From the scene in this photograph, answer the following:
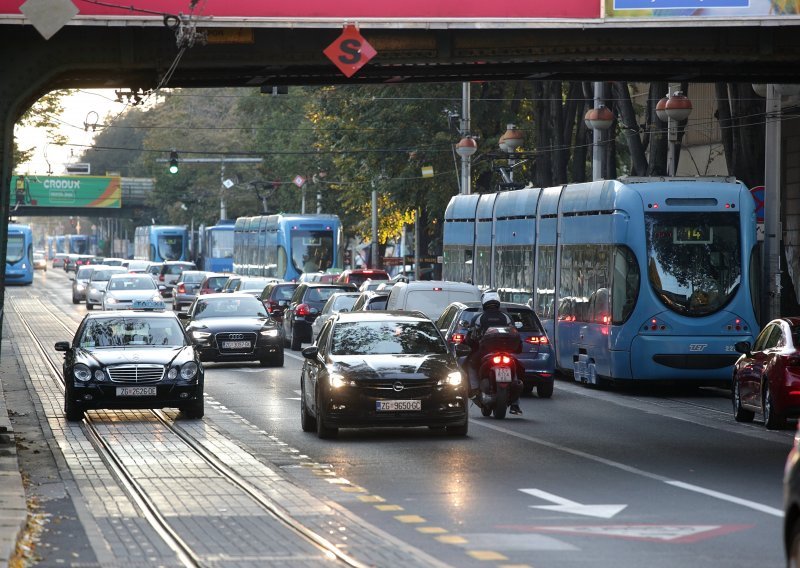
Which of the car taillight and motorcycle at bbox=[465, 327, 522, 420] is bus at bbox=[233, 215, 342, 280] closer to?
motorcycle at bbox=[465, 327, 522, 420]

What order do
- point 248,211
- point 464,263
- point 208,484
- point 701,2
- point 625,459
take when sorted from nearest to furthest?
point 208,484 < point 625,459 < point 701,2 < point 464,263 < point 248,211

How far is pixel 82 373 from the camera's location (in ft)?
75.3

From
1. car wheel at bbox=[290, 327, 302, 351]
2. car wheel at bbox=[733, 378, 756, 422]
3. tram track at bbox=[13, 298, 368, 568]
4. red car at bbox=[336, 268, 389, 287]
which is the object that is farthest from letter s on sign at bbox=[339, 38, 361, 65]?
red car at bbox=[336, 268, 389, 287]

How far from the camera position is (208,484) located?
16.2 metres

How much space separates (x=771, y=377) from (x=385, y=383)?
5.11 metres

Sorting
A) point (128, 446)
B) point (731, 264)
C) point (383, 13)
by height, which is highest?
point (383, 13)

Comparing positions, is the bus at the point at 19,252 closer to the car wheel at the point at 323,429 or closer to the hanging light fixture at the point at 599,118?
the hanging light fixture at the point at 599,118

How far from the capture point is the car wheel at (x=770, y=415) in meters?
22.2

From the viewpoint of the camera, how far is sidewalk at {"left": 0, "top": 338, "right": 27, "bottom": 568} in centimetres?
1197

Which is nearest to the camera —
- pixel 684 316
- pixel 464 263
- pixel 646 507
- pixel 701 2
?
pixel 646 507

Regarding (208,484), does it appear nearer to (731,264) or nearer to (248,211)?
(731,264)

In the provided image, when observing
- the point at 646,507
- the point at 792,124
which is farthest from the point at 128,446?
the point at 792,124

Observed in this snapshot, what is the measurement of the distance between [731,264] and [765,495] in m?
14.1

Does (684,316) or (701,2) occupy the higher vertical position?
(701,2)
